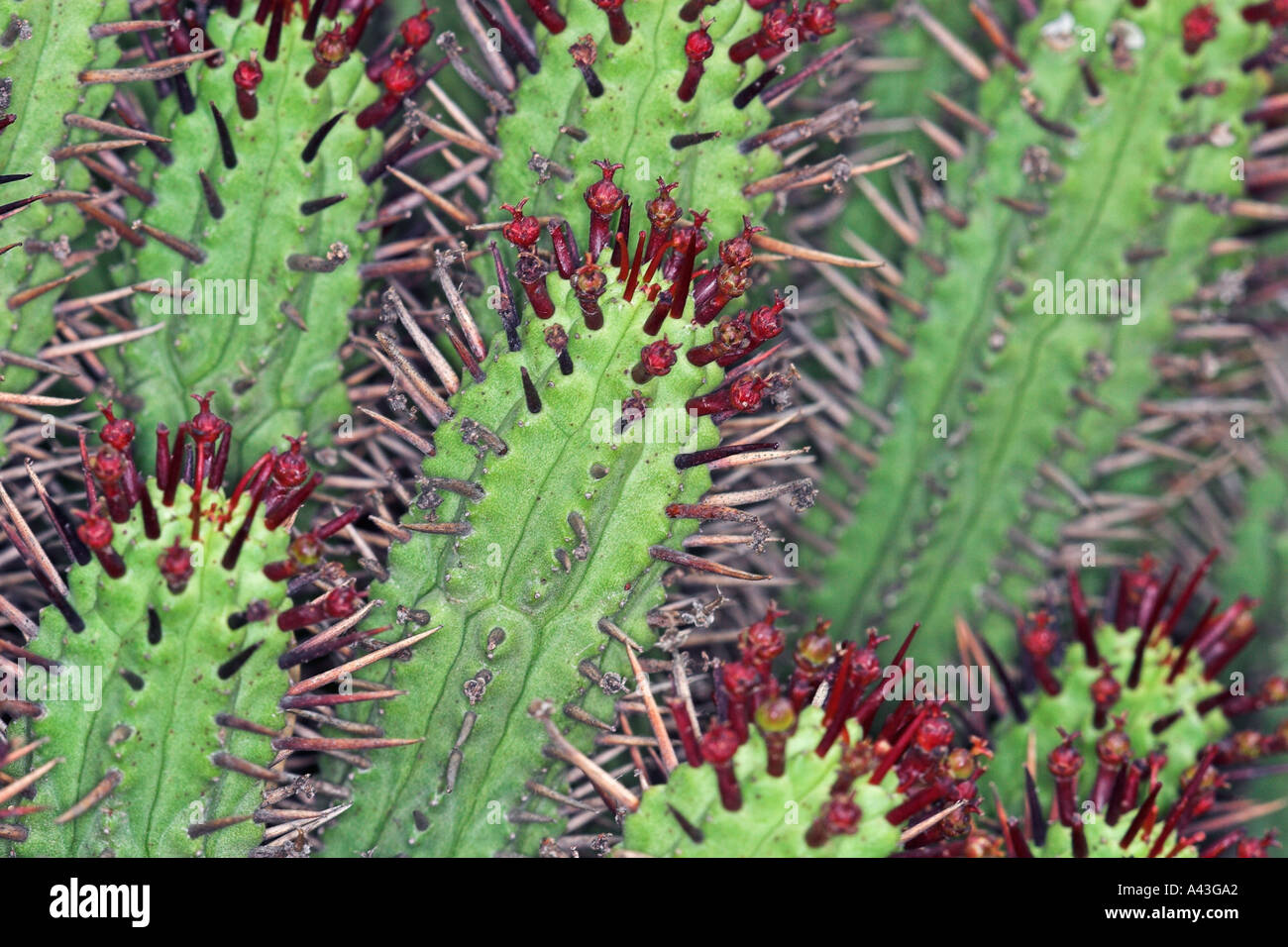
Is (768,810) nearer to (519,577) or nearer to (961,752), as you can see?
(961,752)

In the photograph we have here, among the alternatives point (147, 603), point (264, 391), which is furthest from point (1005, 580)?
point (147, 603)

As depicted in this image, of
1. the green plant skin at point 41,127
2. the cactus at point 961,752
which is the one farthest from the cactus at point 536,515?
the green plant skin at point 41,127

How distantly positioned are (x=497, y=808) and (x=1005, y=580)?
1589 mm

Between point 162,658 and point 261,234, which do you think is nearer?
point 162,658

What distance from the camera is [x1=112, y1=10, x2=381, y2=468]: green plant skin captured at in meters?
2.66

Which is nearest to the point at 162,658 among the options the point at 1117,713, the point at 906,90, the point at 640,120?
the point at 640,120

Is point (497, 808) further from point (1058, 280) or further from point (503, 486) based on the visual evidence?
point (1058, 280)

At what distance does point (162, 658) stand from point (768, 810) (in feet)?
3.78

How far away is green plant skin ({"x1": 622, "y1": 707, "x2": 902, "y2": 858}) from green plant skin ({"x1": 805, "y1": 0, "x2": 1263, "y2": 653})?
1060mm

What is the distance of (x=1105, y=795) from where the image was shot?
2.84m

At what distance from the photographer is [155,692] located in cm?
234

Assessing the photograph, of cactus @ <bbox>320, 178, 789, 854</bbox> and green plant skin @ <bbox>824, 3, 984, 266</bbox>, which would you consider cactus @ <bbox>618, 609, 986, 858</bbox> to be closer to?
cactus @ <bbox>320, 178, 789, 854</bbox>

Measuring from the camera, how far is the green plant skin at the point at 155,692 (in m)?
2.32

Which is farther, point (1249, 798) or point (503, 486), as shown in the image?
point (1249, 798)
